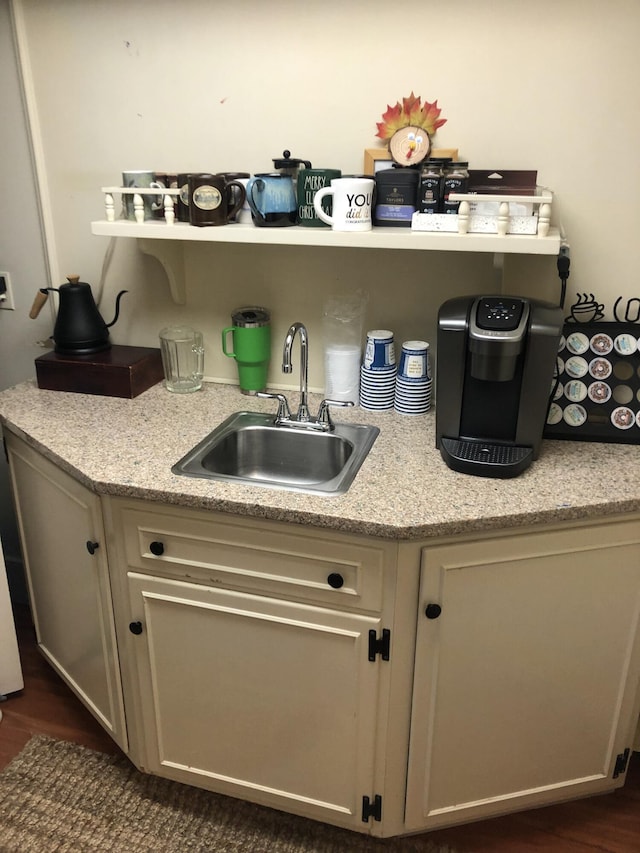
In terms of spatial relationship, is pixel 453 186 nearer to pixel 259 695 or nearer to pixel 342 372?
pixel 342 372

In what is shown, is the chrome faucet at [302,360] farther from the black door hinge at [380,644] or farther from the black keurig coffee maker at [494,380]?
the black door hinge at [380,644]

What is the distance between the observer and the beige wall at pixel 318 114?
1600 mm

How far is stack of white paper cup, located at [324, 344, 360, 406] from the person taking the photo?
1.86 metres

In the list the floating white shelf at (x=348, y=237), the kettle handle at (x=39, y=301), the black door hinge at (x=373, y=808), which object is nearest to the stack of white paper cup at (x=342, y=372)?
the floating white shelf at (x=348, y=237)

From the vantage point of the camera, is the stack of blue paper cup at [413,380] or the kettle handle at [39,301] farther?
the kettle handle at [39,301]

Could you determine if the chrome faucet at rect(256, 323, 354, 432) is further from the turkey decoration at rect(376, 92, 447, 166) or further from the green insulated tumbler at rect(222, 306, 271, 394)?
the turkey decoration at rect(376, 92, 447, 166)

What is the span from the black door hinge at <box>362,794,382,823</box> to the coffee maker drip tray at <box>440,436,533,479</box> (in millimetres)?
754

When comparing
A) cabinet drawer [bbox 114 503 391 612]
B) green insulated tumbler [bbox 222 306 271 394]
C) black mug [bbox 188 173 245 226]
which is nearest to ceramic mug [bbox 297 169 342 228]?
black mug [bbox 188 173 245 226]

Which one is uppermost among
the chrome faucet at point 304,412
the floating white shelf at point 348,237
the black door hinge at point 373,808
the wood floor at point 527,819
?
the floating white shelf at point 348,237

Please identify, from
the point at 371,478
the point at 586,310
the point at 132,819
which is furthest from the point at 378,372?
the point at 132,819

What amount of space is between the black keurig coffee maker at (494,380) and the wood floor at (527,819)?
935mm

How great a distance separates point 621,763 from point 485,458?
32.5 inches

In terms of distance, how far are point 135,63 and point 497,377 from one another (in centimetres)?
124

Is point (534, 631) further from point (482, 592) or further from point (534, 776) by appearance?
point (534, 776)
